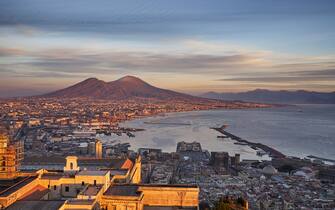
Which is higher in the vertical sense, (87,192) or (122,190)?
(87,192)

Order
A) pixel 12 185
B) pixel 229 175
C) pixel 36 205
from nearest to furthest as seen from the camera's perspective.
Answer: pixel 36 205 → pixel 12 185 → pixel 229 175

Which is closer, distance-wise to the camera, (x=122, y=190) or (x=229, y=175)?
(x=122, y=190)

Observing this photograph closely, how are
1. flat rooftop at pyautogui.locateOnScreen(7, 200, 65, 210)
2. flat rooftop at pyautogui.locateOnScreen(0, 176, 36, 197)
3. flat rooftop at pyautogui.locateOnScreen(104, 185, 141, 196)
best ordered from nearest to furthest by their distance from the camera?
1. flat rooftop at pyautogui.locateOnScreen(7, 200, 65, 210)
2. flat rooftop at pyautogui.locateOnScreen(0, 176, 36, 197)
3. flat rooftop at pyautogui.locateOnScreen(104, 185, 141, 196)

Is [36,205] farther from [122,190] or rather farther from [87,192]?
[122,190]

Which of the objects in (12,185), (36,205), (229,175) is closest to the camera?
(36,205)

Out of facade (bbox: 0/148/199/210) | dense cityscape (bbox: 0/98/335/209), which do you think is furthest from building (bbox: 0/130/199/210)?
dense cityscape (bbox: 0/98/335/209)

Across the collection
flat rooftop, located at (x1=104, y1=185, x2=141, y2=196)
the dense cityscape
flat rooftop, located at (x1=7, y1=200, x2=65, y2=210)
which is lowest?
the dense cityscape

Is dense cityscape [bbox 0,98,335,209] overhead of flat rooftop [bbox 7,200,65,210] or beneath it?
beneath

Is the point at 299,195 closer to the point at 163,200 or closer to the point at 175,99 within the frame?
the point at 163,200

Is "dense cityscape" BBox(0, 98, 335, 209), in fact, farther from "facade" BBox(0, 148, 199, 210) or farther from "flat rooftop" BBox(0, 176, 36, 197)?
"flat rooftop" BBox(0, 176, 36, 197)

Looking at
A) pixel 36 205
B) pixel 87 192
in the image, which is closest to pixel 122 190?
pixel 87 192

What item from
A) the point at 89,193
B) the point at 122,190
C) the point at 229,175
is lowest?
the point at 229,175
